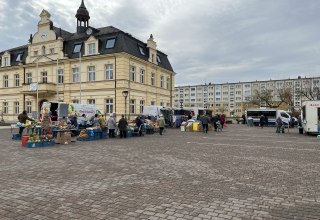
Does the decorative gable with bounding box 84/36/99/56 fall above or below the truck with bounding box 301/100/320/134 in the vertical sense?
above

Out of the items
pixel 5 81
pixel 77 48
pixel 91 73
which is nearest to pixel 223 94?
pixel 77 48

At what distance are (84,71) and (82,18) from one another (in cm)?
989

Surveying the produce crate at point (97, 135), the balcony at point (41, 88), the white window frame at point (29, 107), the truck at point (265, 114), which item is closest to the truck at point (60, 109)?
the produce crate at point (97, 135)

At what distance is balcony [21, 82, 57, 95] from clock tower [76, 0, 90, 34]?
9.41 meters

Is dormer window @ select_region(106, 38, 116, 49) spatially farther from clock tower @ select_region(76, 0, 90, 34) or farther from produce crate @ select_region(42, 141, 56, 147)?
produce crate @ select_region(42, 141, 56, 147)

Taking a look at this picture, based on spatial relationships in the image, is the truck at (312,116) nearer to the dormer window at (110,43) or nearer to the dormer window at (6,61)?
the dormer window at (110,43)

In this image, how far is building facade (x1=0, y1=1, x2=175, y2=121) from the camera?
34781 mm

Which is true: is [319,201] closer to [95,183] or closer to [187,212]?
[187,212]

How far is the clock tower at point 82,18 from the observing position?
135 ft

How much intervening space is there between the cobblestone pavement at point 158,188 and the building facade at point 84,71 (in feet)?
83.9

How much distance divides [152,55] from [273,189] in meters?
36.4

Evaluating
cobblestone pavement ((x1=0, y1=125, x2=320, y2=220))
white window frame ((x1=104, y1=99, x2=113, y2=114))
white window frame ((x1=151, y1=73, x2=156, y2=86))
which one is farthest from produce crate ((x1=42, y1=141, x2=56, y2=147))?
white window frame ((x1=151, y1=73, x2=156, y2=86))

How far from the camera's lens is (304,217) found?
4.50 metres

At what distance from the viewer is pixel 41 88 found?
37.6 m
